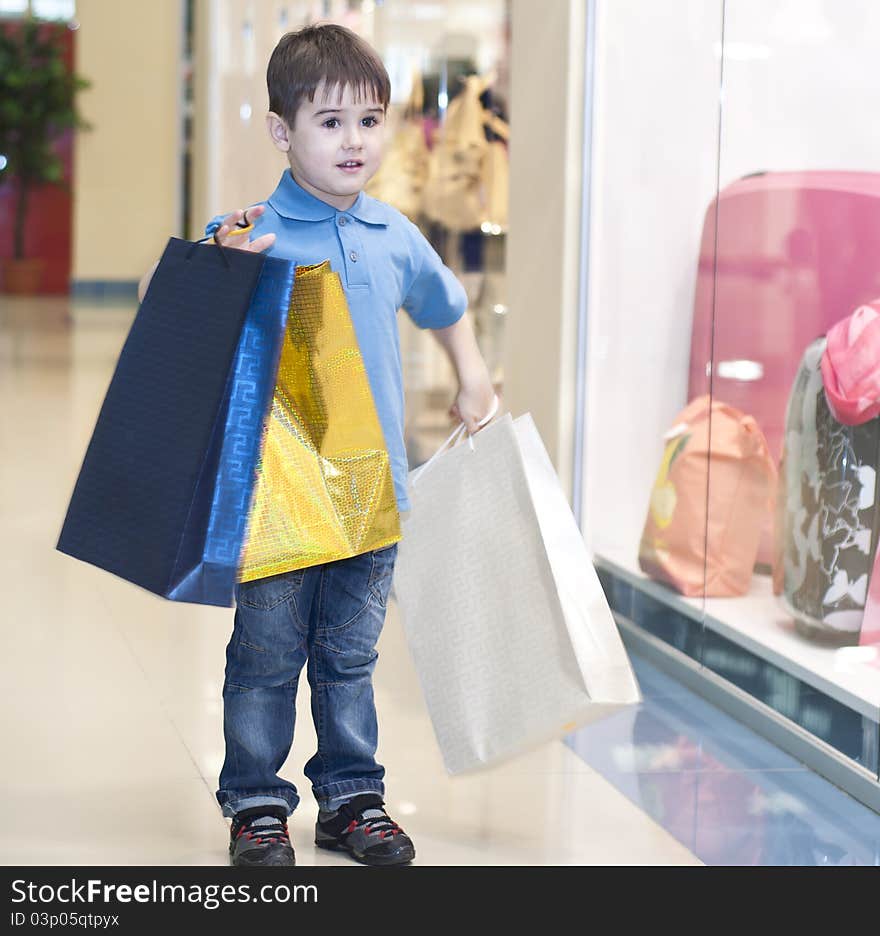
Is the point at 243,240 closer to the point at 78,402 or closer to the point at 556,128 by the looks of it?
the point at 556,128

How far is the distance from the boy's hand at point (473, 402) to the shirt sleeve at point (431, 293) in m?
0.10

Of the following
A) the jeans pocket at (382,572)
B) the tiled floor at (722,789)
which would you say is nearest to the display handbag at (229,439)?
the jeans pocket at (382,572)

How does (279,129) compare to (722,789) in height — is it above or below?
above

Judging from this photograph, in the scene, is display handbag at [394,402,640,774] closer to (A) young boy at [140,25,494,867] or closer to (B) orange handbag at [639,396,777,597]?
(A) young boy at [140,25,494,867]

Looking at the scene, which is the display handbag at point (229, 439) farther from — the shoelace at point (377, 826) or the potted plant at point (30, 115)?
the potted plant at point (30, 115)

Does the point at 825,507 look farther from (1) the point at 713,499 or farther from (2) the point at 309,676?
(2) the point at 309,676

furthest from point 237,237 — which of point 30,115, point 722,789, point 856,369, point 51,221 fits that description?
point 51,221

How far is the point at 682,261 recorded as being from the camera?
3242mm

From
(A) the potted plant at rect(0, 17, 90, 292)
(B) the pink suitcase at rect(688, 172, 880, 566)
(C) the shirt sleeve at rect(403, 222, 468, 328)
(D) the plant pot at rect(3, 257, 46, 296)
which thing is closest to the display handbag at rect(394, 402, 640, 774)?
(C) the shirt sleeve at rect(403, 222, 468, 328)

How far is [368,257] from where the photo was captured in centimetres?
211

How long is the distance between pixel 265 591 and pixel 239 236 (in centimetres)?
47

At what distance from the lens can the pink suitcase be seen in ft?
8.96

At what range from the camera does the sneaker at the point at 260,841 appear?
212cm
